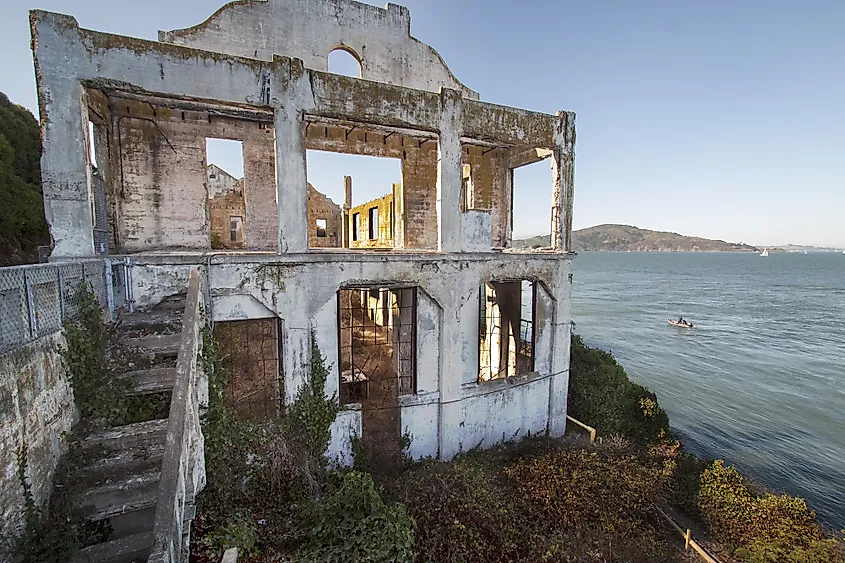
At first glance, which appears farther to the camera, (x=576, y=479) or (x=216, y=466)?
(x=576, y=479)

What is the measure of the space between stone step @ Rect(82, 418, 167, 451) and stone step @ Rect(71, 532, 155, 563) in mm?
1149

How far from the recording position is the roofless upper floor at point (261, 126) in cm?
754

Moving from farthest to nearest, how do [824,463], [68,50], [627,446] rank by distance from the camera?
[824,463]
[627,446]
[68,50]

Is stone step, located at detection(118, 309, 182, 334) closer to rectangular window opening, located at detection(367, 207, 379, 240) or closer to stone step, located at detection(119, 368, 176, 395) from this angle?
stone step, located at detection(119, 368, 176, 395)

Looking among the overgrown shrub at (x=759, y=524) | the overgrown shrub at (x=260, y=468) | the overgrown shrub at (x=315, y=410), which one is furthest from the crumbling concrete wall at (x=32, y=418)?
the overgrown shrub at (x=759, y=524)

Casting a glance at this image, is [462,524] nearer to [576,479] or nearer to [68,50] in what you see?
[576,479]

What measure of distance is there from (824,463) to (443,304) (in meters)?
19.1

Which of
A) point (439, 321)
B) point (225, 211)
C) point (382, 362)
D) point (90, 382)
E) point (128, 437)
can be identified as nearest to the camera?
point (128, 437)

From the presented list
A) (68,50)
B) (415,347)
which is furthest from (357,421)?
(68,50)

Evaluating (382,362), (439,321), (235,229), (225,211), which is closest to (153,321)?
(439,321)

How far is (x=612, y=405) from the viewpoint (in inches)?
568

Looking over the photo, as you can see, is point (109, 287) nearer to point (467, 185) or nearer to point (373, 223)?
point (467, 185)

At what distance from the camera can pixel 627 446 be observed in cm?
1200

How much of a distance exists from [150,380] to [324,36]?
10.4m
